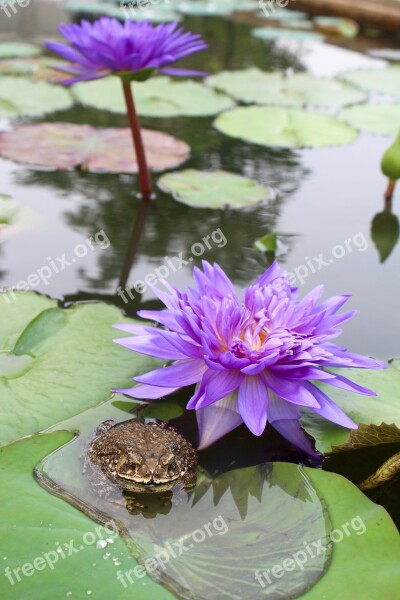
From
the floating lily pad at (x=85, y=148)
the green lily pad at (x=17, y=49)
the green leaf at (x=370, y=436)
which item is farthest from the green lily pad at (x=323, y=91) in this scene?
the green leaf at (x=370, y=436)

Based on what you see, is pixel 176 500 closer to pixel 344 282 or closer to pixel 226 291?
pixel 226 291

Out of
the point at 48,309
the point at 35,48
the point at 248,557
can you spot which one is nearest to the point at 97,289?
the point at 48,309

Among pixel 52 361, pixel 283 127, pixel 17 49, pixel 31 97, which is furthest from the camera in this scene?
pixel 17 49

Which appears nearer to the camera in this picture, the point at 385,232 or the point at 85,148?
the point at 385,232

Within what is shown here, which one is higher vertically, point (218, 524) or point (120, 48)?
point (120, 48)

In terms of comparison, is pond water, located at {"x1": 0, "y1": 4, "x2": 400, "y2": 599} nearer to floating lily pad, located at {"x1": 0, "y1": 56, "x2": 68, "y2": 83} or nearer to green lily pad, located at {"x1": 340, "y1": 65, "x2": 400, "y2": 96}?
floating lily pad, located at {"x1": 0, "y1": 56, "x2": 68, "y2": 83}

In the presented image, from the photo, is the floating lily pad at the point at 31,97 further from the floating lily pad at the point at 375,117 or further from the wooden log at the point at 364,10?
the wooden log at the point at 364,10

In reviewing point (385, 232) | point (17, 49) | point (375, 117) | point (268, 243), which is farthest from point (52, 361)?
point (17, 49)

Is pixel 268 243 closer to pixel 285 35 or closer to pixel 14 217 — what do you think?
pixel 14 217
